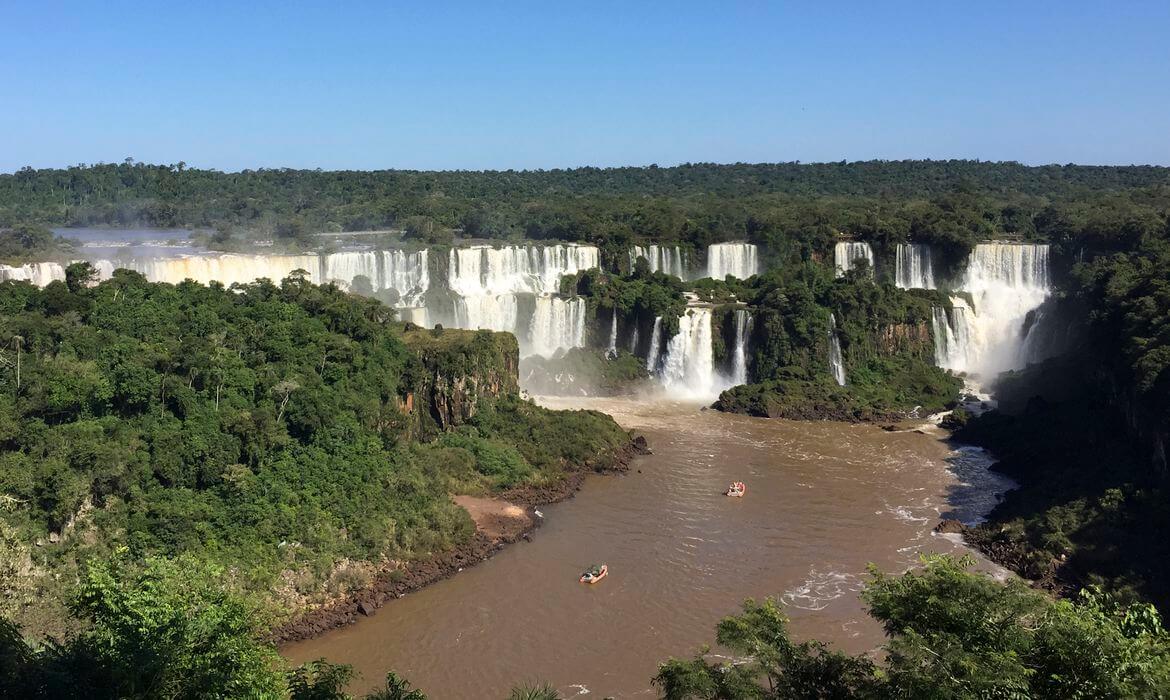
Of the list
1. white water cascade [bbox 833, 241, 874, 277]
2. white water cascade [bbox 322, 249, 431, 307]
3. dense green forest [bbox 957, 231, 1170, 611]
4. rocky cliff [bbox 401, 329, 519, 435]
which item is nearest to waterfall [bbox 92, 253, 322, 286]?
white water cascade [bbox 322, 249, 431, 307]

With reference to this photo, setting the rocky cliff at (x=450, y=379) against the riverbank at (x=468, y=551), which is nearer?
the riverbank at (x=468, y=551)

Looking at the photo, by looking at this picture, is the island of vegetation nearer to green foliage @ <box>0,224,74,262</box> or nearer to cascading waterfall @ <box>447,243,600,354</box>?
green foliage @ <box>0,224,74,262</box>

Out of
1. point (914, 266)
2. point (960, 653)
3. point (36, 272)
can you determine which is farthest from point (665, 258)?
point (960, 653)

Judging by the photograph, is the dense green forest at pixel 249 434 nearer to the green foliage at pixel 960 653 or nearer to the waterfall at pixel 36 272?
the waterfall at pixel 36 272

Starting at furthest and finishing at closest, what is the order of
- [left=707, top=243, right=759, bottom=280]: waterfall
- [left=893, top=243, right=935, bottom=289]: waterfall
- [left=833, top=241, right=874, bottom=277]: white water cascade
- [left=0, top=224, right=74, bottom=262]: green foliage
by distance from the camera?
[left=707, top=243, right=759, bottom=280]: waterfall, [left=833, top=241, right=874, bottom=277]: white water cascade, [left=893, top=243, right=935, bottom=289]: waterfall, [left=0, top=224, right=74, bottom=262]: green foliage

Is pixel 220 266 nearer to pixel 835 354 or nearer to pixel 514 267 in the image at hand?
pixel 514 267

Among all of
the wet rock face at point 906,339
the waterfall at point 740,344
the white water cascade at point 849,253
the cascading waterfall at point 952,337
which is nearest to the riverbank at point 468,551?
the waterfall at point 740,344
